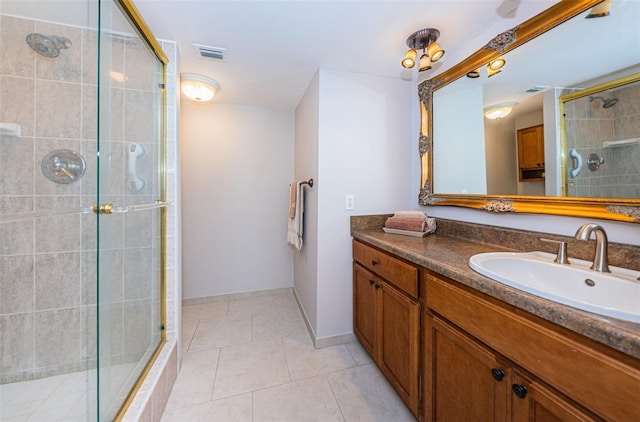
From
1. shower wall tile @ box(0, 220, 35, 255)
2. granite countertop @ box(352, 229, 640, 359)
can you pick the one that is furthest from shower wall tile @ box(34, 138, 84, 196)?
granite countertop @ box(352, 229, 640, 359)

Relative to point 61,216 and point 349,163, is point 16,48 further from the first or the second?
point 349,163

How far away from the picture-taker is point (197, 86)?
6.59 feet

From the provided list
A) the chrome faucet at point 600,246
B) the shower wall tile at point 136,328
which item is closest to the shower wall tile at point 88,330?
the shower wall tile at point 136,328

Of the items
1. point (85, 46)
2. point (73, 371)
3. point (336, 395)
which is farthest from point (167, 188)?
point (336, 395)

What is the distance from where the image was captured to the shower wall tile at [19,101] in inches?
44.1

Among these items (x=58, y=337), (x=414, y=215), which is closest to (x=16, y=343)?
(x=58, y=337)

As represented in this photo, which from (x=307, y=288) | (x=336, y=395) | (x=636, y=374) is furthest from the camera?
(x=307, y=288)

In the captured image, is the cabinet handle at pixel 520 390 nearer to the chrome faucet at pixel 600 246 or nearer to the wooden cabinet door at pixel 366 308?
the chrome faucet at pixel 600 246

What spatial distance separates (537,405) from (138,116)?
2137mm

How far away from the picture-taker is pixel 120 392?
1.11 m

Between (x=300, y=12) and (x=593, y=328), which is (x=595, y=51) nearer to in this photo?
(x=593, y=328)

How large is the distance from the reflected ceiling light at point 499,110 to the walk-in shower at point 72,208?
202cm

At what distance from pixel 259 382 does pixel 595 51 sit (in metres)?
2.37

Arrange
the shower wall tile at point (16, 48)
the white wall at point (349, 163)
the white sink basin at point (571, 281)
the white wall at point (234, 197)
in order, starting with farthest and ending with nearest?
the white wall at point (234, 197), the white wall at point (349, 163), the shower wall tile at point (16, 48), the white sink basin at point (571, 281)
